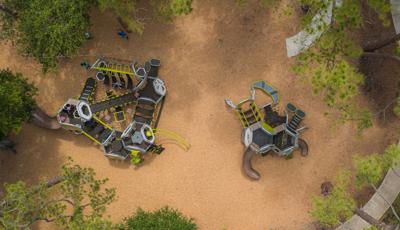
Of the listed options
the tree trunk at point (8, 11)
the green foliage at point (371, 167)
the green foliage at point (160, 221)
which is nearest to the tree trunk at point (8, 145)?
the tree trunk at point (8, 11)

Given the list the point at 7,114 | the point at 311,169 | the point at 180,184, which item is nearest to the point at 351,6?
the point at 311,169

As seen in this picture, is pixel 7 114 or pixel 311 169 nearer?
pixel 7 114

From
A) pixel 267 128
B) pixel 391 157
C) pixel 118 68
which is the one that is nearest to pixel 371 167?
pixel 391 157

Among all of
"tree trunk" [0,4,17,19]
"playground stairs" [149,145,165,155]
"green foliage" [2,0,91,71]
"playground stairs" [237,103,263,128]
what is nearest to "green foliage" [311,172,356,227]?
"playground stairs" [237,103,263,128]

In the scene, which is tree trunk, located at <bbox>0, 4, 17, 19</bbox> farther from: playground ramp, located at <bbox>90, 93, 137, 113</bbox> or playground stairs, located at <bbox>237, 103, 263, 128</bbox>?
playground stairs, located at <bbox>237, 103, 263, 128</bbox>

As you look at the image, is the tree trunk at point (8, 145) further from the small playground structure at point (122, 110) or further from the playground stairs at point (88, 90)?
the playground stairs at point (88, 90)

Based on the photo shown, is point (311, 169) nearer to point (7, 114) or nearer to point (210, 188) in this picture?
point (210, 188)
